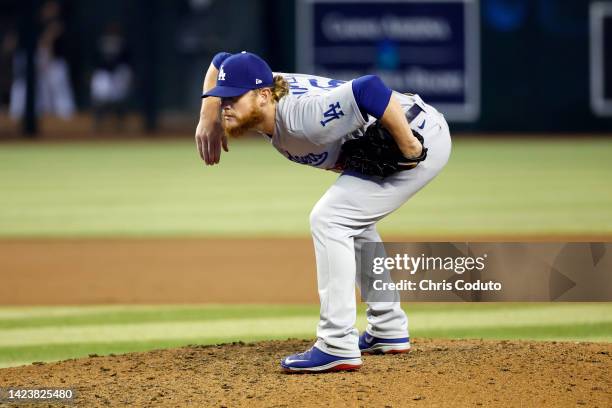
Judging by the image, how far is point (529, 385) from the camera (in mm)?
4531

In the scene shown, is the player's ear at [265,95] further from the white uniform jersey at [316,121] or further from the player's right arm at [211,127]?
the player's right arm at [211,127]

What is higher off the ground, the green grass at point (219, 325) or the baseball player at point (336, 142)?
the baseball player at point (336, 142)

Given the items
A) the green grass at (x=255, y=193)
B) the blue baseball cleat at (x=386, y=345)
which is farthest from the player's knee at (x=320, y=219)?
the green grass at (x=255, y=193)

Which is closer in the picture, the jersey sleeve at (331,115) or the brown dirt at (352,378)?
the brown dirt at (352,378)

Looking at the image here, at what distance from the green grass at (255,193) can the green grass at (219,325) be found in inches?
126

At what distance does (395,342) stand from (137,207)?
26.4 feet

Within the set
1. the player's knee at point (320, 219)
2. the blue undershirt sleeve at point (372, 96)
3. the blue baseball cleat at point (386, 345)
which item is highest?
the blue undershirt sleeve at point (372, 96)

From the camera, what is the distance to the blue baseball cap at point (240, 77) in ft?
14.9

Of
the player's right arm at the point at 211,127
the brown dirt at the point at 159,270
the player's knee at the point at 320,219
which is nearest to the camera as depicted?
the player's knee at the point at 320,219

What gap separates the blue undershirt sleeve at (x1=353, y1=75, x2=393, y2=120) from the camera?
4.45 meters

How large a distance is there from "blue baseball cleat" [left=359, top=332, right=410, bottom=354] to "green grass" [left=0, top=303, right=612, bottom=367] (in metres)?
0.99

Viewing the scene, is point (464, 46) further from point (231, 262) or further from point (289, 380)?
point (289, 380)

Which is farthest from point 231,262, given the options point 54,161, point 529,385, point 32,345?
point 54,161

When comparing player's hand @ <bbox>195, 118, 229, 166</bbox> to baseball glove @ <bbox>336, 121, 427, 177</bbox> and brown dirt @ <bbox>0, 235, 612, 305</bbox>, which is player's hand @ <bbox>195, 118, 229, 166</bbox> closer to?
baseball glove @ <bbox>336, 121, 427, 177</bbox>
